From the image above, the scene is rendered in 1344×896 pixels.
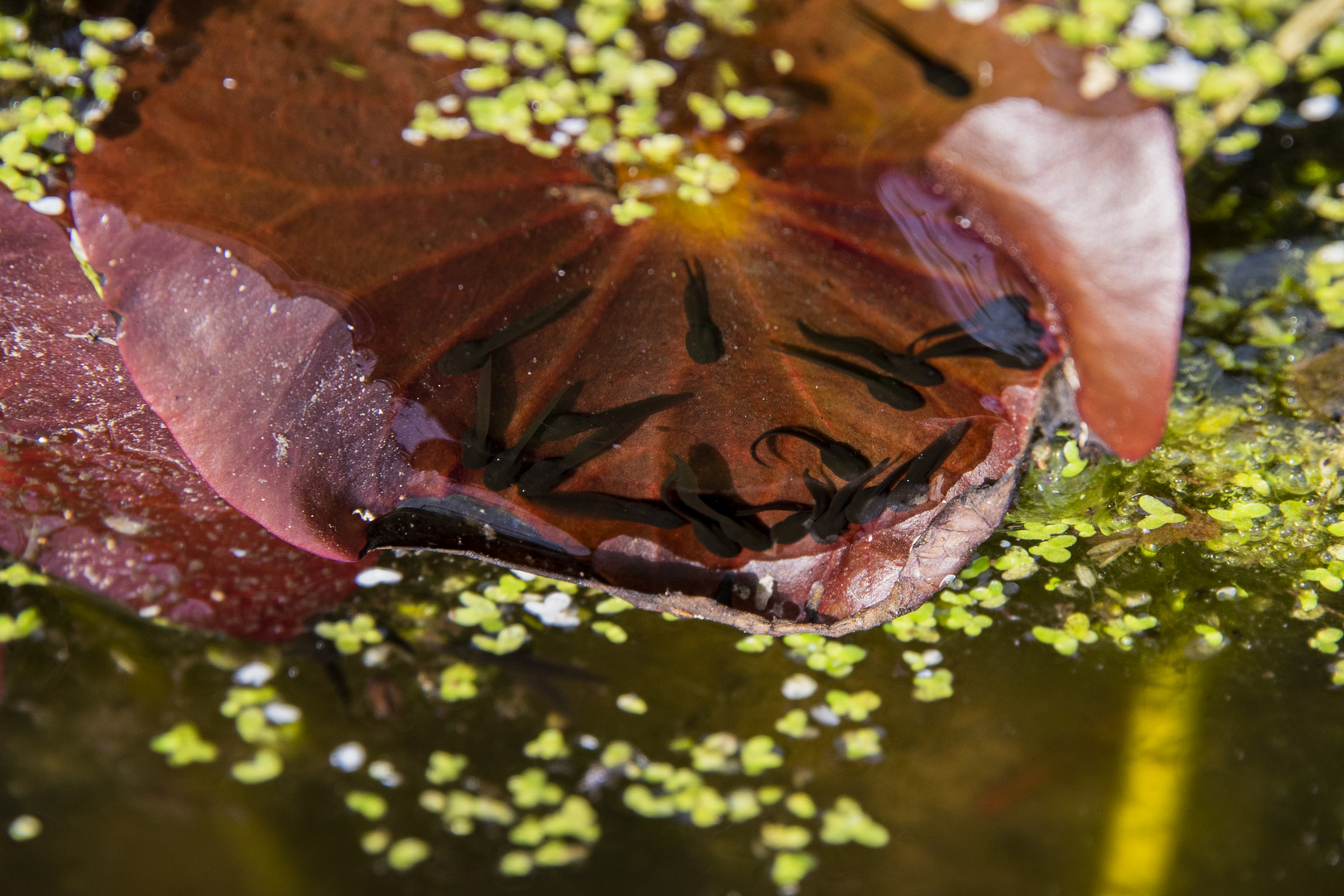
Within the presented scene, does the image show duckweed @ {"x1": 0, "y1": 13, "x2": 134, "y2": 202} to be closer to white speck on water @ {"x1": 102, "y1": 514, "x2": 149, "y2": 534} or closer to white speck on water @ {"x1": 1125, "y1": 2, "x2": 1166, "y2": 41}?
white speck on water @ {"x1": 102, "y1": 514, "x2": 149, "y2": 534}

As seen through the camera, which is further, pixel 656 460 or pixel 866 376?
pixel 656 460

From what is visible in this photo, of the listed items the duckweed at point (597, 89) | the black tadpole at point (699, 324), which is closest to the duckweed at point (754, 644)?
the black tadpole at point (699, 324)

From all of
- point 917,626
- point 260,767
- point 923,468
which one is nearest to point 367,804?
point 260,767

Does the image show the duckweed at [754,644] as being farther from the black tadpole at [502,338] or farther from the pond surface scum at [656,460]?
the black tadpole at [502,338]

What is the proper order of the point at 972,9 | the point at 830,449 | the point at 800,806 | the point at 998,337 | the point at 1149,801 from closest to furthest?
the point at 972,9 < the point at 998,337 < the point at 830,449 < the point at 800,806 < the point at 1149,801

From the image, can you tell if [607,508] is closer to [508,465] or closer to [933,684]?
[508,465]

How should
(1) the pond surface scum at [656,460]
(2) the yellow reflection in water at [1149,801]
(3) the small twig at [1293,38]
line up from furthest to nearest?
(2) the yellow reflection in water at [1149,801], (1) the pond surface scum at [656,460], (3) the small twig at [1293,38]

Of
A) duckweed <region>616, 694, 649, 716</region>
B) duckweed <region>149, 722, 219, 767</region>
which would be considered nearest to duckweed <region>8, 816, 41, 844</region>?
duckweed <region>149, 722, 219, 767</region>
